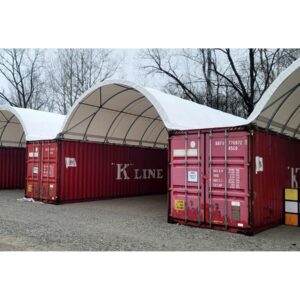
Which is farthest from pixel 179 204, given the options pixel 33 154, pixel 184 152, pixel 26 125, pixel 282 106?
pixel 26 125

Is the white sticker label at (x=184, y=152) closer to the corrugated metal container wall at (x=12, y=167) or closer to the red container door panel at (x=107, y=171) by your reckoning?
the red container door panel at (x=107, y=171)

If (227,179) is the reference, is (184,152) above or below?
above

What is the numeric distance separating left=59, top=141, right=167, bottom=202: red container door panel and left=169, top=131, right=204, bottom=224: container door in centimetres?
650

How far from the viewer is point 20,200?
18016 mm

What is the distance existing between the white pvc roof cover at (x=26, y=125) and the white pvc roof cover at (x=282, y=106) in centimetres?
983

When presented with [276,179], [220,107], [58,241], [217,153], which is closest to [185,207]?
[217,153]

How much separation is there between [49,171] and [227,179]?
9.17 m

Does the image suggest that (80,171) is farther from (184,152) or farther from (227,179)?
(227,179)

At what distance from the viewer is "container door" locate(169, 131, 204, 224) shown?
11.2 metres

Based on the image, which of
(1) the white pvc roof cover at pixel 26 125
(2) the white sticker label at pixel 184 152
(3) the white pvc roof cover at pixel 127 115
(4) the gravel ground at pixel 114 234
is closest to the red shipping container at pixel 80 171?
(3) the white pvc roof cover at pixel 127 115

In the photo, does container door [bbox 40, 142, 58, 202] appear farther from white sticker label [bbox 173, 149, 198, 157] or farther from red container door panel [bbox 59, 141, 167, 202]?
white sticker label [bbox 173, 149, 198, 157]

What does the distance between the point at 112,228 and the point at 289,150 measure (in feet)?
21.9

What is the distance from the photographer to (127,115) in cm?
1864

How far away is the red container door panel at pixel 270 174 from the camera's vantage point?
1048 cm
